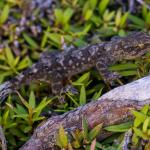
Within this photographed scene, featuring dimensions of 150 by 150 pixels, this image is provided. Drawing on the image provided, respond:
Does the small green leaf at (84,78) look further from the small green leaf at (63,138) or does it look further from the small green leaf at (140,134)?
the small green leaf at (140,134)

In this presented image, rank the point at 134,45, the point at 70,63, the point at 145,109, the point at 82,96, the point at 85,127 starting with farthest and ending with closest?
the point at 70,63 < the point at 134,45 < the point at 82,96 < the point at 85,127 < the point at 145,109

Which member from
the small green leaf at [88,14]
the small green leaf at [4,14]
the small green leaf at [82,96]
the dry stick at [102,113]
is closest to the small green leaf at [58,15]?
the small green leaf at [88,14]

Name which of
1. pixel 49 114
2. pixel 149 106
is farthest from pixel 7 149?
pixel 149 106

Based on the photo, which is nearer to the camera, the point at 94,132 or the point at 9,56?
the point at 94,132

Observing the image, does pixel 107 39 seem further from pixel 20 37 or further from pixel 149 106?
pixel 149 106

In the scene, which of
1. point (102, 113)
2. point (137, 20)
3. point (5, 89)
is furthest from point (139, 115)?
point (137, 20)

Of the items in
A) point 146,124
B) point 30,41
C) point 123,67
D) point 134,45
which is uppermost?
point 30,41

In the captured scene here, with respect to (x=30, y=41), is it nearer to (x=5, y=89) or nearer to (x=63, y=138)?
(x=5, y=89)

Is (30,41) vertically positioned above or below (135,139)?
above
